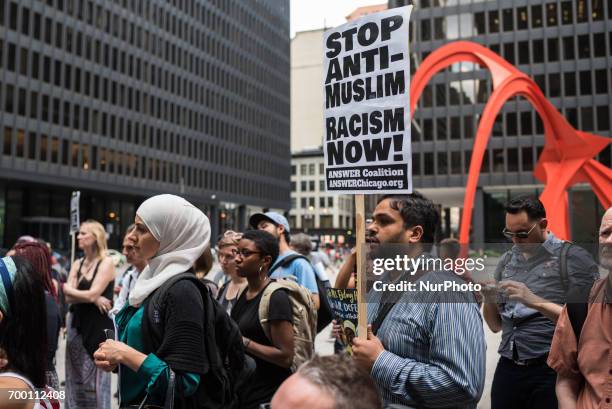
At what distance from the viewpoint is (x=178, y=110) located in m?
66.4

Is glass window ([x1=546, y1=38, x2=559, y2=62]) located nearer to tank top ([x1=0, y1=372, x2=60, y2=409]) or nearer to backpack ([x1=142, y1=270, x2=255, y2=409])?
backpack ([x1=142, y1=270, x2=255, y2=409])

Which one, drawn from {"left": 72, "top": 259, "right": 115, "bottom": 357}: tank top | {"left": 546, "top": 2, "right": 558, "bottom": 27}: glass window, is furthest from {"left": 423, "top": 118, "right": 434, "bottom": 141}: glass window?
{"left": 72, "top": 259, "right": 115, "bottom": 357}: tank top

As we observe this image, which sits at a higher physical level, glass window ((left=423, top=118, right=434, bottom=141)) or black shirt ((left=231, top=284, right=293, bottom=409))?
glass window ((left=423, top=118, right=434, bottom=141))

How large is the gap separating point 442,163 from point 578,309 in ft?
150

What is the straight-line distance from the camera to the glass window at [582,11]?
1734 inches

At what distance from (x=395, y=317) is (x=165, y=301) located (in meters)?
1.04

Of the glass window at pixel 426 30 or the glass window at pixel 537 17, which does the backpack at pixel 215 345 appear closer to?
the glass window at pixel 426 30

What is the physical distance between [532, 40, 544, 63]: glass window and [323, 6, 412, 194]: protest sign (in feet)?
154

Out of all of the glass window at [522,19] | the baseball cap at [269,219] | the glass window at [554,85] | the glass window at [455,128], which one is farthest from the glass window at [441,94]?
the baseball cap at [269,219]

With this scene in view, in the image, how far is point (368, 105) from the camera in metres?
3.25

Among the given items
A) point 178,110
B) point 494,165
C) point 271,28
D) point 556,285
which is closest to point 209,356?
point 556,285

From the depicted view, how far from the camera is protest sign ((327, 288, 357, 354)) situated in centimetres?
298

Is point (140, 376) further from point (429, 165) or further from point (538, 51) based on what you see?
point (538, 51)

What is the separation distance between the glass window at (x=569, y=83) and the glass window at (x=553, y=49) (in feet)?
5.09
